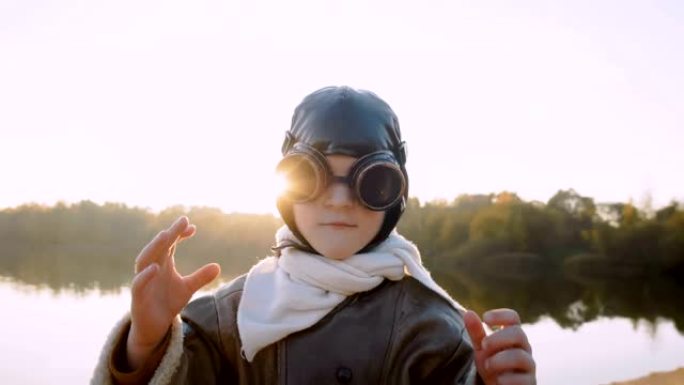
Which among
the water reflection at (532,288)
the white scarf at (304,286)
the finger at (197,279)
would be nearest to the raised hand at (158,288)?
the finger at (197,279)

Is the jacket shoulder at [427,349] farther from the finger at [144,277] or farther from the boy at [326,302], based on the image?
the finger at [144,277]

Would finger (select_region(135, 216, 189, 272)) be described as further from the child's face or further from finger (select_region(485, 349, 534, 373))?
finger (select_region(485, 349, 534, 373))

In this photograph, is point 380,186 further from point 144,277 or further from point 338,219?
point 144,277

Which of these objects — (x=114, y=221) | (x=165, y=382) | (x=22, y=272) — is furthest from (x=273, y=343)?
(x=114, y=221)

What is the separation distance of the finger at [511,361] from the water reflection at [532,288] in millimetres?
14104

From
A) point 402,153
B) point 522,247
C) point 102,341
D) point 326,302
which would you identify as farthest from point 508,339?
point 522,247

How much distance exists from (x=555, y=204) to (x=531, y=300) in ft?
45.4

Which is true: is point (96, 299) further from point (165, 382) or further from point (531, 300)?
point (165, 382)

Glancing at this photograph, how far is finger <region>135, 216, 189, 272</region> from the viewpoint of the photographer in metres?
1.47

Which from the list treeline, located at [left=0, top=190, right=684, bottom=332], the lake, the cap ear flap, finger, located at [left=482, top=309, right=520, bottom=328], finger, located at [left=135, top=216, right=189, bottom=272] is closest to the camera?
finger, located at [left=482, top=309, right=520, bottom=328]

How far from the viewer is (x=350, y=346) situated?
1602 millimetres

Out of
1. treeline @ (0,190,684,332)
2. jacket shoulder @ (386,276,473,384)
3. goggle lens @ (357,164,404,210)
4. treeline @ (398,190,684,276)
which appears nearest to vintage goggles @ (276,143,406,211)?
goggle lens @ (357,164,404,210)

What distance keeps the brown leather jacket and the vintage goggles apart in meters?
0.23

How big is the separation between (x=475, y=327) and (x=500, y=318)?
0.05m
